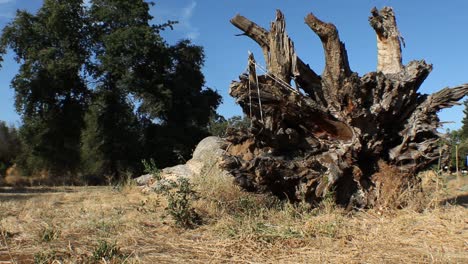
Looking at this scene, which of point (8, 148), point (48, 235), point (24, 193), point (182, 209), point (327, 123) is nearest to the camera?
point (48, 235)

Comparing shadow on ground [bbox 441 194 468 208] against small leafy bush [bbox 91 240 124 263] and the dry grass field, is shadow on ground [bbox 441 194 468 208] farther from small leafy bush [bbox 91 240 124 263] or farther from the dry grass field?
small leafy bush [bbox 91 240 124 263]

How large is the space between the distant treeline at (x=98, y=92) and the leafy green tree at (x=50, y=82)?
0.04 metres

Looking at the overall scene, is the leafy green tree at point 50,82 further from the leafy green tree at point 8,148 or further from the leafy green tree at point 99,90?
the leafy green tree at point 8,148

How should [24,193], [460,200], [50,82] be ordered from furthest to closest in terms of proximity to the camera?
[50,82]
[24,193]
[460,200]

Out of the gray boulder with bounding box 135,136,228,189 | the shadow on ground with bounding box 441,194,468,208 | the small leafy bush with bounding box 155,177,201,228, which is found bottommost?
the small leafy bush with bounding box 155,177,201,228

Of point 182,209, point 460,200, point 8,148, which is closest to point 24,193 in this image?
point 182,209

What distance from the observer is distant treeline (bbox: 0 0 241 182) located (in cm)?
2120

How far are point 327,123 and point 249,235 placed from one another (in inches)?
91.7

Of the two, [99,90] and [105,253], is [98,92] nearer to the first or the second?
[99,90]

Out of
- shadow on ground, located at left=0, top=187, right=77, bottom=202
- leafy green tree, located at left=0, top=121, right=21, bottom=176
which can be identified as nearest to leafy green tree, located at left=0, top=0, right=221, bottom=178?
leafy green tree, located at left=0, top=121, right=21, bottom=176

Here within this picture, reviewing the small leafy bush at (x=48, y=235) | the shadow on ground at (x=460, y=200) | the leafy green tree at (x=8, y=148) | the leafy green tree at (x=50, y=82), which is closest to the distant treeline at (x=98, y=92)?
the leafy green tree at (x=50, y=82)

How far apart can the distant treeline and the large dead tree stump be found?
1483 centimetres

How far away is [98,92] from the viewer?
22047mm

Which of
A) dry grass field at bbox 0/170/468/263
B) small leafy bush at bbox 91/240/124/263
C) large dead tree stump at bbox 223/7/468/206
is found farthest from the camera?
large dead tree stump at bbox 223/7/468/206
